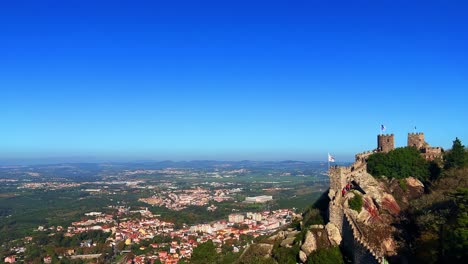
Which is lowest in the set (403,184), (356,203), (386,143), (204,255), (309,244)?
(204,255)

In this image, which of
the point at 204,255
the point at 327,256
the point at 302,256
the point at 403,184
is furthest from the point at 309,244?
the point at 204,255

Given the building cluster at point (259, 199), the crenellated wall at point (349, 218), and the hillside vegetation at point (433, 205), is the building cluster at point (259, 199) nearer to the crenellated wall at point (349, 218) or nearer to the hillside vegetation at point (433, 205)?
the crenellated wall at point (349, 218)

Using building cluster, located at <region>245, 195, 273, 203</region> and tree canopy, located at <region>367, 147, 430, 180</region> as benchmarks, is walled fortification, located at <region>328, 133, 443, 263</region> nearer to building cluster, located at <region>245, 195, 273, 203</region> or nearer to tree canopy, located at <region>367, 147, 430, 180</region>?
tree canopy, located at <region>367, 147, 430, 180</region>

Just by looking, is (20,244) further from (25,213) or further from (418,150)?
(418,150)

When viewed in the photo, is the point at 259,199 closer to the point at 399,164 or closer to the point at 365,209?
the point at 399,164

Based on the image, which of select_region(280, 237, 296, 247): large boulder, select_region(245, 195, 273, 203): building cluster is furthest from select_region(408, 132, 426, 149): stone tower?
select_region(245, 195, 273, 203): building cluster

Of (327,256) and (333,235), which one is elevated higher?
(333,235)

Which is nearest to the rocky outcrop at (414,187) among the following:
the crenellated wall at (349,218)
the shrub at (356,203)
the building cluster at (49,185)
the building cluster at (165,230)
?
the crenellated wall at (349,218)
